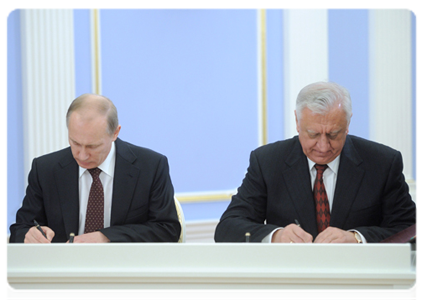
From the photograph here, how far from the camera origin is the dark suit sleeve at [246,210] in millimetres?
2027

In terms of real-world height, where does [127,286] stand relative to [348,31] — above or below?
below

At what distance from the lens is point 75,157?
2090 mm

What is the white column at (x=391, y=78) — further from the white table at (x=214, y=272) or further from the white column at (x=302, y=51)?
the white table at (x=214, y=272)

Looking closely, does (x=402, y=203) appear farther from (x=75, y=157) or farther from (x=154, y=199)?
(x=75, y=157)

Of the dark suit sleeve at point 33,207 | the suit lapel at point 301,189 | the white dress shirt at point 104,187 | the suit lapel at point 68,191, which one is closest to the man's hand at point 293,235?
the suit lapel at point 301,189

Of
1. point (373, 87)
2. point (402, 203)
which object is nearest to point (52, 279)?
point (402, 203)

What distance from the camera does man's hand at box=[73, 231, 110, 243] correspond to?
1.88 metres

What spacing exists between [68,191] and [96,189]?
0.48ft

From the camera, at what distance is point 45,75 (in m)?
3.59

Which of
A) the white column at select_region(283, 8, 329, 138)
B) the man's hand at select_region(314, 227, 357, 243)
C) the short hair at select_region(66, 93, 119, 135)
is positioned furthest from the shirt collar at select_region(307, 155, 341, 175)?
the white column at select_region(283, 8, 329, 138)

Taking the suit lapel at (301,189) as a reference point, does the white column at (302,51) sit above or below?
above

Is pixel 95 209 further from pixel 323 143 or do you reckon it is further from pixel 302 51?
pixel 302 51

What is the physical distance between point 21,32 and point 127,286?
297 cm

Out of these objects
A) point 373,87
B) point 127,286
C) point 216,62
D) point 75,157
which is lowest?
point 127,286
